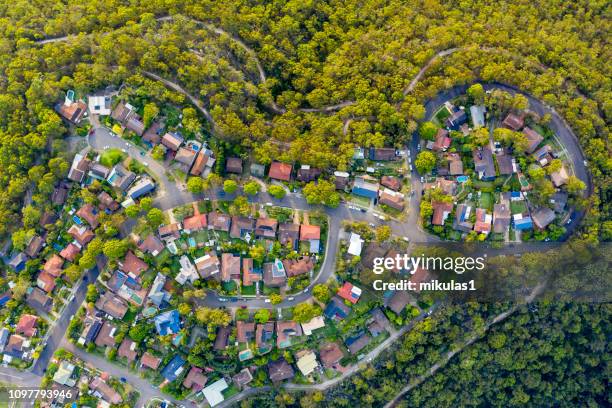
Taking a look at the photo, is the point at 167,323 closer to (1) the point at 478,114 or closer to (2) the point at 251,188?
(2) the point at 251,188

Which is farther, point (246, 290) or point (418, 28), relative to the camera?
point (418, 28)

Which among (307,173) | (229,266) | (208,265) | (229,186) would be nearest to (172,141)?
(229,186)

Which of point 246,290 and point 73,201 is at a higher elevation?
point 73,201

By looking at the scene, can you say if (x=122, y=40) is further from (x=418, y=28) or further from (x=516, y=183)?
(x=516, y=183)

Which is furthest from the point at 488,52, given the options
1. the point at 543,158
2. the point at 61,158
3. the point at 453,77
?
the point at 61,158

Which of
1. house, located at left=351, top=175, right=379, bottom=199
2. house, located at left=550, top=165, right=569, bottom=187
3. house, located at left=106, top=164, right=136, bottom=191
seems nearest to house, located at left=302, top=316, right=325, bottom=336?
house, located at left=351, top=175, right=379, bottom=199

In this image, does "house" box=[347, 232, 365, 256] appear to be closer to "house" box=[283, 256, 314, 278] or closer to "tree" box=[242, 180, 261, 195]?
"house" box=[283, 256, 314, 278]

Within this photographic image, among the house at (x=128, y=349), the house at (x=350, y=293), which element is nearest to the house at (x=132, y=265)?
the house at (x=128, y=349)
